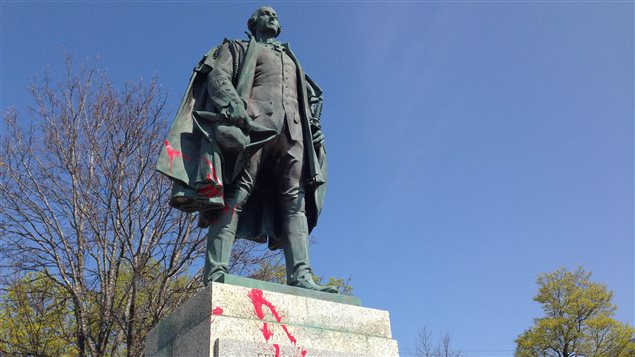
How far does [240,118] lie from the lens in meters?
4.57

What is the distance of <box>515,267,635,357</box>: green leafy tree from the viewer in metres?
23.5

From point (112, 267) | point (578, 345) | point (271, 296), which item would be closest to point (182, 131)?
point (271, 296)

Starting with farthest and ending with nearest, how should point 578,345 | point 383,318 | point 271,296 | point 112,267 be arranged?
point 578,345, point 112,267, point 383,318, point 271,296

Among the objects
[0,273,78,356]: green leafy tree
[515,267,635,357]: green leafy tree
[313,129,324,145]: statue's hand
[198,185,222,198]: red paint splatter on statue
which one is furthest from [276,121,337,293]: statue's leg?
[515,267,635,357]: green leafy tree

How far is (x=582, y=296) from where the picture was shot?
977 inches

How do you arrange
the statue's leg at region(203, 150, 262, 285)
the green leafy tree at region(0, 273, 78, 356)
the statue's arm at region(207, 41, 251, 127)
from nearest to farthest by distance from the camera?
1. the statue's leg at region(203, 150, 262, 285)
2. the statue's arm at region(207, 41, 251, 127)
3. the green leafy tree at region(0, 273, 78, 356)

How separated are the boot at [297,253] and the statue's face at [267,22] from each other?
1.91 m

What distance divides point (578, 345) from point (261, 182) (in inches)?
896

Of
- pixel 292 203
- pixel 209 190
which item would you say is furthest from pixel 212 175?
pixel 292 203

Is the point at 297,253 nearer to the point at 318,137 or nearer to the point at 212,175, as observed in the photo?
the point at 212,175

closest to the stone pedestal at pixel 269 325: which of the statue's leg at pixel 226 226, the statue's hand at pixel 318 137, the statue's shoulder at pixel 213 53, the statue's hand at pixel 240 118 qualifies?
the statue's leg at pixel 226 226

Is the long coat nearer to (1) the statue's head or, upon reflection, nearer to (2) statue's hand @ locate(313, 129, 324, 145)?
(2) statue's hand @ locate(313, 129, 324, 145)

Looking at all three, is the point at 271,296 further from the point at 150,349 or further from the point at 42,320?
the point at 42,320

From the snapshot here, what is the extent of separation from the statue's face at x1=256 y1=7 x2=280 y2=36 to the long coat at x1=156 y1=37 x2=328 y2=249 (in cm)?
21
